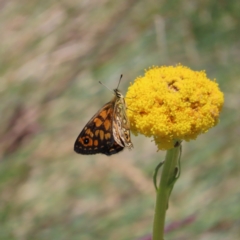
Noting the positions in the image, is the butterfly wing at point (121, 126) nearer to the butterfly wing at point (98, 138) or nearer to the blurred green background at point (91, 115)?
the butterfly wing at point (98, 138)

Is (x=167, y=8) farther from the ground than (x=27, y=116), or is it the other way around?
(x=167, y=8)

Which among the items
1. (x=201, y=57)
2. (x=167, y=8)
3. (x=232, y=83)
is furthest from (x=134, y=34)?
(x=232, y=83)

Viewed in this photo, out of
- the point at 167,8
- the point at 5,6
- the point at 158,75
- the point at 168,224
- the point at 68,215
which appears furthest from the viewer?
the point at 5,6

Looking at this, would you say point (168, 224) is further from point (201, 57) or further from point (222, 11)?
point (222, 11)

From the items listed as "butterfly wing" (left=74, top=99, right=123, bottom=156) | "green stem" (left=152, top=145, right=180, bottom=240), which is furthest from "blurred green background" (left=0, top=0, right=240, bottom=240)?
"butterfly wing" (left=74, top=99, right=123, bottom=156)

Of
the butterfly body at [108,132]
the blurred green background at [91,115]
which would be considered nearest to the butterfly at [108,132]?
the butterfly body at [108,132]

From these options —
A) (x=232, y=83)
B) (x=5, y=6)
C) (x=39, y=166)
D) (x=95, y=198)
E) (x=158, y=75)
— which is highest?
(x=5, y=6)

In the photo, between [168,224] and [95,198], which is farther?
[95,198]
